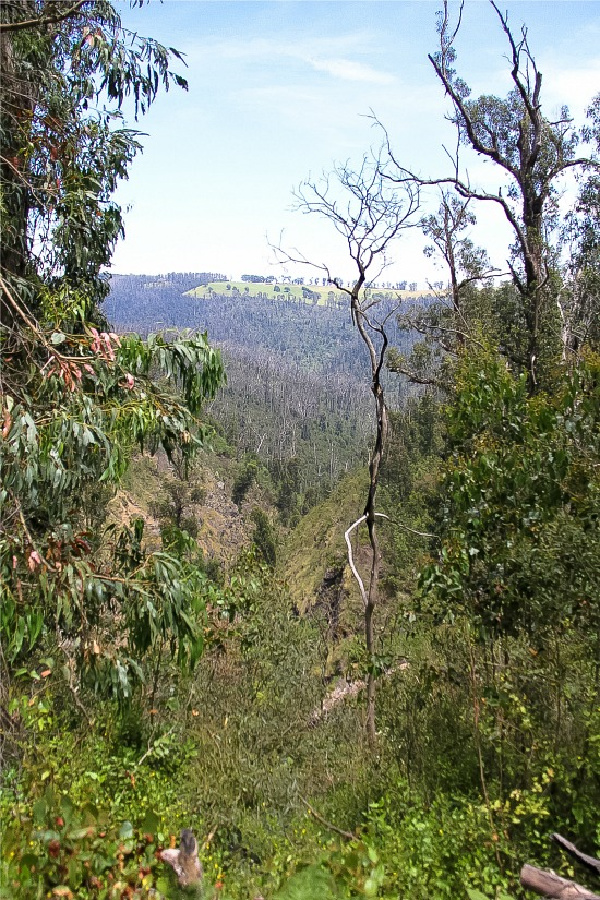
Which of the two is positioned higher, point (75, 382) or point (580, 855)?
point (75, 382)

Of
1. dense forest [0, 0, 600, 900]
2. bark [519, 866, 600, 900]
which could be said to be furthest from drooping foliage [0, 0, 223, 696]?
bark [519, 866, 600, 900]

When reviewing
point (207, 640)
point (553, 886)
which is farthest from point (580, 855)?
point (207, 640)

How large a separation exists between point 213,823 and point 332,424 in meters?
99.3

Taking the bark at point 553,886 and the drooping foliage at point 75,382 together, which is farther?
the drooping foliage at point 75,382

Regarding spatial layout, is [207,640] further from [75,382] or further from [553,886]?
[553,886]

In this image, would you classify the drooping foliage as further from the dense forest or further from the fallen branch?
the fallen branch

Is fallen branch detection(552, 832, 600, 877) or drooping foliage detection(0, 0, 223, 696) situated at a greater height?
drooping foliage detection(0, 0, 223, 696)

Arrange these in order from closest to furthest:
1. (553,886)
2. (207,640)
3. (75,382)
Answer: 1. (553,886)
2. (75,382)
3. (207,640)

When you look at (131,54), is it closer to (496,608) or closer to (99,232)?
(99,232)

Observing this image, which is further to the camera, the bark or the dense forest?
the dense forest

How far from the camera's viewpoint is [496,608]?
160 inches

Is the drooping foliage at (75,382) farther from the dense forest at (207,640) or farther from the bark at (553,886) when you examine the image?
the bark at (553,886)

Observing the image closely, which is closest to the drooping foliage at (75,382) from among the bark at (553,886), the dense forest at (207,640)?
the dense forest at (207,640)

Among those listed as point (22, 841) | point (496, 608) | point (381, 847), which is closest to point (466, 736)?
point (496, 608)
